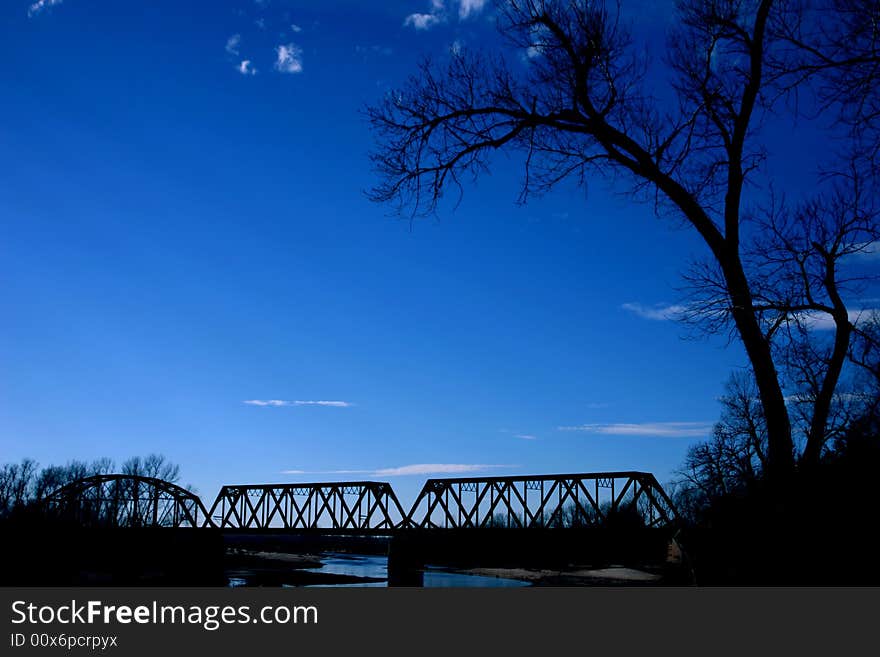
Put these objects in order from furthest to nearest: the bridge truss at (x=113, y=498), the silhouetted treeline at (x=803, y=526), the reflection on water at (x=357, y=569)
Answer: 1. the reflection on water at (x=357, y=569)
2. the bridge truss at (x=113, y=498)
3. the silhouetted treeline at (x=803, y=526)

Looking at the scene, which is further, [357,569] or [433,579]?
[357,569]

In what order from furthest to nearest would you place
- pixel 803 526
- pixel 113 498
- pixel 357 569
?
1. pixel 357 569
2. pixel 113 498
3. pixel 803 526

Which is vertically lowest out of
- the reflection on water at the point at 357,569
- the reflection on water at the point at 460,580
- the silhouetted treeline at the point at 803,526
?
the reflection on water at the point at 357,569

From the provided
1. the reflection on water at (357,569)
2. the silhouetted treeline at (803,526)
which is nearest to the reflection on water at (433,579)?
the reflection on water at (357,569)

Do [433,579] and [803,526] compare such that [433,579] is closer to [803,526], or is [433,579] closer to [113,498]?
[113,498]

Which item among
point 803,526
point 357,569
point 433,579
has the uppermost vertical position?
point 803,526

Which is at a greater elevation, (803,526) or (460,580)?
(803,526)

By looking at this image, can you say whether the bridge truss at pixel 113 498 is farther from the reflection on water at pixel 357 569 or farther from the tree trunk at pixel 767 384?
the tree trunk at pixel 767 384

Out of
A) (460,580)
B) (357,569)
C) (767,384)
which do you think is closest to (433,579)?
(460,580)
